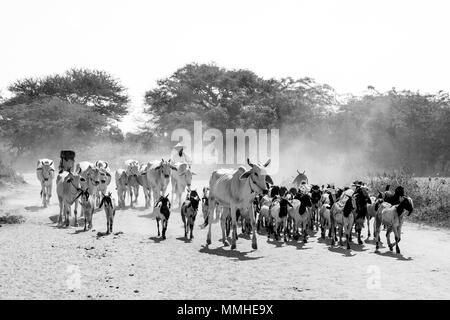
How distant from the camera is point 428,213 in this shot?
2347 cm

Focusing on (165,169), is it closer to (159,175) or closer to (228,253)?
(159,175)

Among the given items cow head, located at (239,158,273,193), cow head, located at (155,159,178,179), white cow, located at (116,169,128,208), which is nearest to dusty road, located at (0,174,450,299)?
cow head, located at (239,158,273,193)

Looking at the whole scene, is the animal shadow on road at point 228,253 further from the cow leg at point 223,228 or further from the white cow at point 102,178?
the white cow at point 102,178

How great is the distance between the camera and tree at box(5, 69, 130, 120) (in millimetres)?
76062

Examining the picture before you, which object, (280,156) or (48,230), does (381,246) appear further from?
(280,156)

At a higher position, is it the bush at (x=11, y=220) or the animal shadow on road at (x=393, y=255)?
the bush at (x=11, y=220)

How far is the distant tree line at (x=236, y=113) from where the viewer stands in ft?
161

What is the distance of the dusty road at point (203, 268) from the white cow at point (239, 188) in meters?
Result: 1.09

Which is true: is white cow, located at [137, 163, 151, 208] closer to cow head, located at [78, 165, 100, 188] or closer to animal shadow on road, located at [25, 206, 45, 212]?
cow head, located at [78, 165, 100, 188]

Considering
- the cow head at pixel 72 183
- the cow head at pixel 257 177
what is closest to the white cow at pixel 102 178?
the cow head at pixel 72 183

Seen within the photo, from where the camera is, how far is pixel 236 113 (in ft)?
196

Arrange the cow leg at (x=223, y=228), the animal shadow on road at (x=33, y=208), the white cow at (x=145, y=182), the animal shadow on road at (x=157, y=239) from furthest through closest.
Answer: the white cow at (x=145, y=182) → the animal shadow on road at (x=33, y=208) → the animal shadow on road at (x=157, y=239) → the cow leg at (x=223, y=228)

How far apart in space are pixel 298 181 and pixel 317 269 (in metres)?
12.1

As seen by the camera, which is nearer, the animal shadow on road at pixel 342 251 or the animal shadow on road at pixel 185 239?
the animal shadow on road at pixel 342 251
